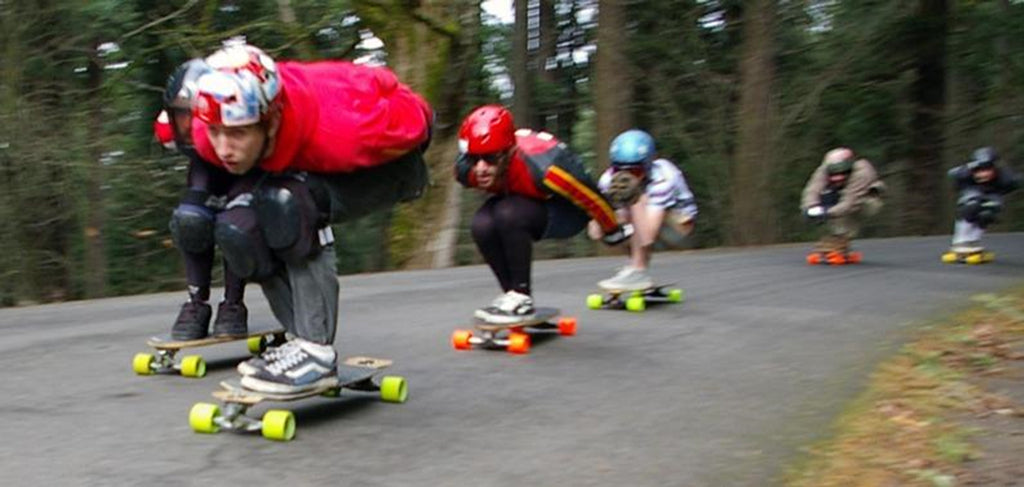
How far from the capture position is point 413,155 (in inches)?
213

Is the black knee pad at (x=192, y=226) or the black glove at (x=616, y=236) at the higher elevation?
the black knee pad at (x=192, y=226)

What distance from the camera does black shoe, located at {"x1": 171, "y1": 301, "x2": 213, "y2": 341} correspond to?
20.3 ft

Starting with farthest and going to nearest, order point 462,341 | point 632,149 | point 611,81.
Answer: point 611,81 → point 632,149 → point 462,341

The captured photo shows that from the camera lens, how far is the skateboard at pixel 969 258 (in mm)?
12680

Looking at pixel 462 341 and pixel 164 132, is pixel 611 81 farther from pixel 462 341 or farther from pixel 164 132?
pixel 164 132

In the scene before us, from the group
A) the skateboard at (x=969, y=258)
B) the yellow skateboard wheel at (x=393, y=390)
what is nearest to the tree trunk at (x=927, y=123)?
the skateboard at (x=969, y=258)

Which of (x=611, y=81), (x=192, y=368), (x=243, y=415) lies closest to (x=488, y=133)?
(x=192, y=368)

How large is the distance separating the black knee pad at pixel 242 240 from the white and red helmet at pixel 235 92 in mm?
437

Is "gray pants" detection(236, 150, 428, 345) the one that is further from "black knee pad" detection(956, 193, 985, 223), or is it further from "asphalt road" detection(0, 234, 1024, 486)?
"black knee pad" detection(956, 193, 985, 223)

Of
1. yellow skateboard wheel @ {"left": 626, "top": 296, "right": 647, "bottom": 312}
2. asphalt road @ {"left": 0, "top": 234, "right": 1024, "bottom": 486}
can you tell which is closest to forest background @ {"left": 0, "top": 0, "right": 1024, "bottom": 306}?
asphalt road @ {"left": 0, "top": 234, "right": 1024, "bottom": 486}

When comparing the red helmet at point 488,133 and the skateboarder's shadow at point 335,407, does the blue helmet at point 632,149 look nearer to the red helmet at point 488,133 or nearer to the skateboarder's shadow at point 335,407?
the red helmet at point 488,133

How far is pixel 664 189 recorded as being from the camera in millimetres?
8922

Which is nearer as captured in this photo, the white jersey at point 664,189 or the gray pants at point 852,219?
the white jersey at point 664,189

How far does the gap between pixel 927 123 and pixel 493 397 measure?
21207mm
